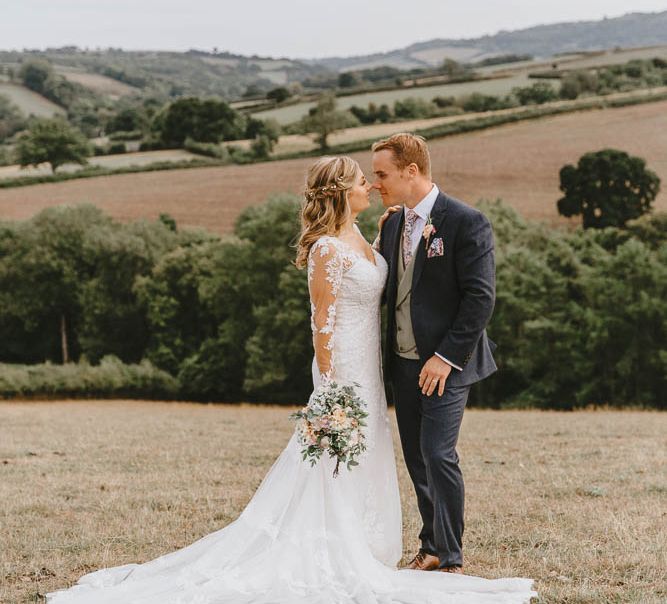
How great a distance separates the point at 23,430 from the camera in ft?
47.9

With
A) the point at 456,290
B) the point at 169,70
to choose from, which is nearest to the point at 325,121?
the point at 169,70

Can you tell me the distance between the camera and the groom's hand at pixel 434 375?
15.6 feet

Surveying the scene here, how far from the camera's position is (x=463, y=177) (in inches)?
1597

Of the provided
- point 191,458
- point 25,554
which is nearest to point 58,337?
point 191,458

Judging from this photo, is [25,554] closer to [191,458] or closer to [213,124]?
[191,458]

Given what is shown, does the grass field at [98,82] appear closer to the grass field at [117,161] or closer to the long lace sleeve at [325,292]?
the grass field at [117,161]

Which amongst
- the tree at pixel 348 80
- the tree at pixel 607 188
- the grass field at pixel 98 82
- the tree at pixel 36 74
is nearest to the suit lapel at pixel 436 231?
the tree at pixel 607 188

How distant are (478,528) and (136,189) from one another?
4104 cm

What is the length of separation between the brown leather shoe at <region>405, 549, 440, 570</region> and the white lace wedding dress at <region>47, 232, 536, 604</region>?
0.75ft

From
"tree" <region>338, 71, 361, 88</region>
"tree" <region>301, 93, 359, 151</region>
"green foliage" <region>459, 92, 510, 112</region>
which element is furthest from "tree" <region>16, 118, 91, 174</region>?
"green foliage" <region>459, 92, 510, 112</region>

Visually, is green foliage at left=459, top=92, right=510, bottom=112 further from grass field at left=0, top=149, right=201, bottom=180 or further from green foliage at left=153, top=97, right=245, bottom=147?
grass field at left=0, top=149, right=201, bottom=180

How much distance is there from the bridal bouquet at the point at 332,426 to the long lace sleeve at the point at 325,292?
0.24m

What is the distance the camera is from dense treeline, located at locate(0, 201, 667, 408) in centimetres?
3388

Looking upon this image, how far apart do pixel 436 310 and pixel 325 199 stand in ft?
3.18
